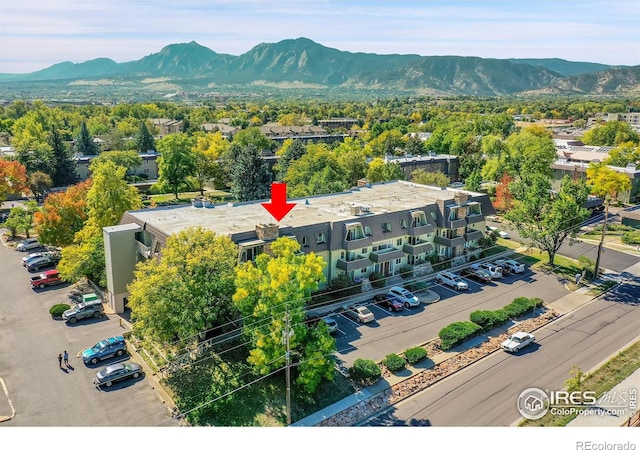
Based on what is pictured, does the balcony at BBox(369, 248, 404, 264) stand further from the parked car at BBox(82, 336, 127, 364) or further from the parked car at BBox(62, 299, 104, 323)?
the parked car at BBox(62, 299, 104, 323)

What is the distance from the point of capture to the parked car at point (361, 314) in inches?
1364

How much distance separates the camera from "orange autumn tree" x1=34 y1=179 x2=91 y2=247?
44312 millimetres

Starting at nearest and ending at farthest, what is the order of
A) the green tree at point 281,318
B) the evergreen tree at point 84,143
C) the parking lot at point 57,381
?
the parking lot at point 57,381, the green tree at point 281,318, the evergreen tree at point 84,143

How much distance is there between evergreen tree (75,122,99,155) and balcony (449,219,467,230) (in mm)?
79136

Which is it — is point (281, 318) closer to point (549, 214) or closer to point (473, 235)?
point (473, 235)

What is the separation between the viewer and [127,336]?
32250 millimetres

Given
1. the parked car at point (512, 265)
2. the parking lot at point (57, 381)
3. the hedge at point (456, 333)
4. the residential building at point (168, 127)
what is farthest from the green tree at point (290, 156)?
the residential building at point (168, 127)

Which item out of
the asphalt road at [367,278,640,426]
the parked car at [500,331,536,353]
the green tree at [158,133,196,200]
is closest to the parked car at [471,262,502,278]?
the asphalt road at [367,278,640,426]

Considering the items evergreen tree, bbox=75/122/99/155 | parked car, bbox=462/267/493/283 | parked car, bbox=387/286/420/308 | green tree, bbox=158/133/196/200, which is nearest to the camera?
parked car, bbox=387/286/420/308

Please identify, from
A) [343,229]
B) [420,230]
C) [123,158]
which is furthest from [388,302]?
[123,158]

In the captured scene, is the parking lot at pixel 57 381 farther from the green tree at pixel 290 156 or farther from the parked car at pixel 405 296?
the green tree at pixel 290 156

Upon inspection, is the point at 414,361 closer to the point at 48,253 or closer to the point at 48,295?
the point at 48,295

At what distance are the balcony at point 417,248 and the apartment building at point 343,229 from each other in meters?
0.09
